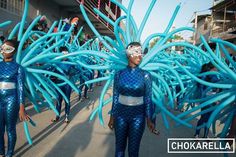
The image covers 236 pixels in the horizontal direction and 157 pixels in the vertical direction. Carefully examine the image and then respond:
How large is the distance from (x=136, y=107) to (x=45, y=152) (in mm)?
1787

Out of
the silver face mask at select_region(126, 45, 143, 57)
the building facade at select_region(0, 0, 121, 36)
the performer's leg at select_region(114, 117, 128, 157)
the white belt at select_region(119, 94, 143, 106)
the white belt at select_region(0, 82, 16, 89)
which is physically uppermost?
the building facade at select_region(0, 0, 121, 36)

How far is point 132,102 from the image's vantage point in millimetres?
2980

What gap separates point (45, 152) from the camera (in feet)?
12.9

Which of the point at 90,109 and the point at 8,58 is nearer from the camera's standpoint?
the point at 8,58

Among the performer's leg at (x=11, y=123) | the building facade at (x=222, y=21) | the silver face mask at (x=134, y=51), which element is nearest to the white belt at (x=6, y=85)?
the performer's leg at (x=11, y=123)

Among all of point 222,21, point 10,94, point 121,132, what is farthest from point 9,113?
point 222,21

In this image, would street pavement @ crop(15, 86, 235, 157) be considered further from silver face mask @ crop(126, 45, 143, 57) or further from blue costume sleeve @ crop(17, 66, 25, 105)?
silver face mask @ crop(126, 45, 143, 57)

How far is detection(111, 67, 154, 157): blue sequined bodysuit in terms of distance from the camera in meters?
2.97

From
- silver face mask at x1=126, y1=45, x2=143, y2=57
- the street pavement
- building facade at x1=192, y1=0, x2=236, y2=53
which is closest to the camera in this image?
silver face mask at x1=126, y1=45, x2=143, y2=57

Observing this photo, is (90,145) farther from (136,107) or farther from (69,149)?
(136,107)

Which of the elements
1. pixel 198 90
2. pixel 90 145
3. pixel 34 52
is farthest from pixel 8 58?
pixel 198 90

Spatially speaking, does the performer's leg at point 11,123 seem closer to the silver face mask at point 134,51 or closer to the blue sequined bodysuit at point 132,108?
the blue sequined bodysuit at point 132,108

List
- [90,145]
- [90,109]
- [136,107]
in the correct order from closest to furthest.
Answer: [136,107] → [90,145] → [90,109]

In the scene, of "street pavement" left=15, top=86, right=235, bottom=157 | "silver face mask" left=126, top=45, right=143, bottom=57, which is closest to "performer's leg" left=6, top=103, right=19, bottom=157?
"street pavement" left=15, top=86, right=235, bottom=157
